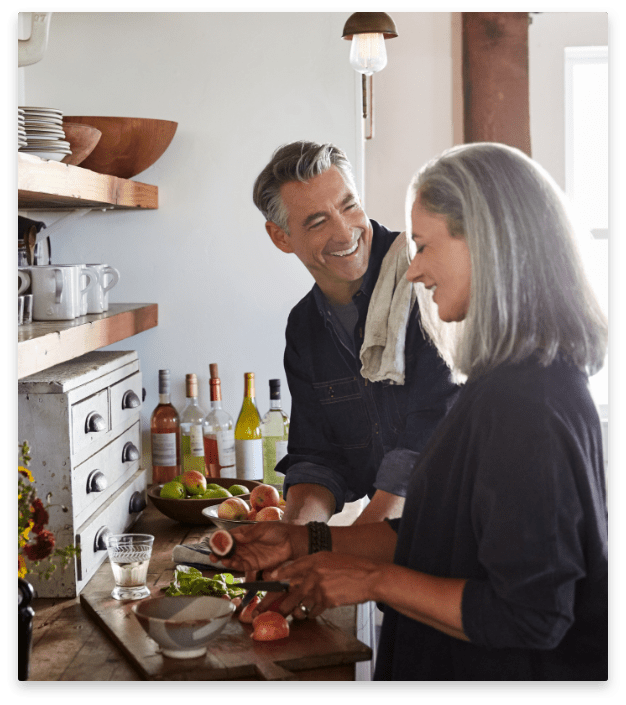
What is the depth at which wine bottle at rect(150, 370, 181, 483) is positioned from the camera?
1813 mm

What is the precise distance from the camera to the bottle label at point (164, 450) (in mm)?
1813

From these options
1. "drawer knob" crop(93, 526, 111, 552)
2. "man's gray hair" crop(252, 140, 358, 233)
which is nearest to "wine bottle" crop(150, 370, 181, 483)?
"drawer knob" crop(93, 526, 111, 552)

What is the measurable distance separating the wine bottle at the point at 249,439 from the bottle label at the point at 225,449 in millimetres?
23

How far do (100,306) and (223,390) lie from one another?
1.42 ft

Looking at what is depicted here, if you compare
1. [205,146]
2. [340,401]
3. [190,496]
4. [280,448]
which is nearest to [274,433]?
[280,448]

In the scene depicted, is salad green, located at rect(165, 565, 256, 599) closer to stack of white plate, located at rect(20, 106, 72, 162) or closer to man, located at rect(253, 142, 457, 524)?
man, located at rect(253, 142, 457, 524)

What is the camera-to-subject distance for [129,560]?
121 centimetres

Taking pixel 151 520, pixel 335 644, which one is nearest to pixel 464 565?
pixel 335 644

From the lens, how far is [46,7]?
0.90 meters

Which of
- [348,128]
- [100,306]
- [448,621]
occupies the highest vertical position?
[348,128]

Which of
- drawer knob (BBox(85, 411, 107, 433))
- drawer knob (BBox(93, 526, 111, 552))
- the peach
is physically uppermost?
drawer knob (BBox(85, 411, 107, 433))

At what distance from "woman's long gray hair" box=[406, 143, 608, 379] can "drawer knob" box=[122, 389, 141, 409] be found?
0.97m

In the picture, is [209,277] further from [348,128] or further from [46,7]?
[46,7]

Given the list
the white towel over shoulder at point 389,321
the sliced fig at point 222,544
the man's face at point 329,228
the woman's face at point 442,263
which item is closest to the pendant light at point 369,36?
the man's face at point 329,228
